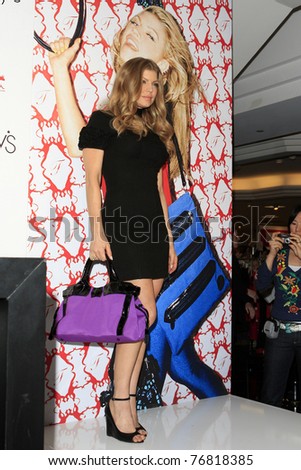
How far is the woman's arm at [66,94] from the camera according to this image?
2.44 meters

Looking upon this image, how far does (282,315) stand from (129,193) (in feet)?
4.18

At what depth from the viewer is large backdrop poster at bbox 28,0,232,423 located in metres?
2.41

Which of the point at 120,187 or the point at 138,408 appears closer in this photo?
the point at 120,187

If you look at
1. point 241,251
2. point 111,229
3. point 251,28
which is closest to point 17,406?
point 111,229

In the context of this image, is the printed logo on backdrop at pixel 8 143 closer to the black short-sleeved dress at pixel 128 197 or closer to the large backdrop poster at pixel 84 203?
the large backdrop poster at pixel 84 203

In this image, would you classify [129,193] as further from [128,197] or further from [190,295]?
[190,295]

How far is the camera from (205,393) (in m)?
3.00

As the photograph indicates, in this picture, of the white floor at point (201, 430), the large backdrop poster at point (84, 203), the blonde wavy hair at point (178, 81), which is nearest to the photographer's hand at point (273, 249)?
the large backdrop poster at point (84, 203)

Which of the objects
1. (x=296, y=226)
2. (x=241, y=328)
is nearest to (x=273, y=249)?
(x=296, y=226)

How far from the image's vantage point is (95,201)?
2.27 meters

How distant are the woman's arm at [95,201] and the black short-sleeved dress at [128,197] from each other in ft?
0.15

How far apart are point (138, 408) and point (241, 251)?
2.62 meters

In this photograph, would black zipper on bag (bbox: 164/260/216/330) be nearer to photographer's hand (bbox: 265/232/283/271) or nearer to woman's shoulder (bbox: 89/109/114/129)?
photographer's hand (bbox: 265/232/283/271)
